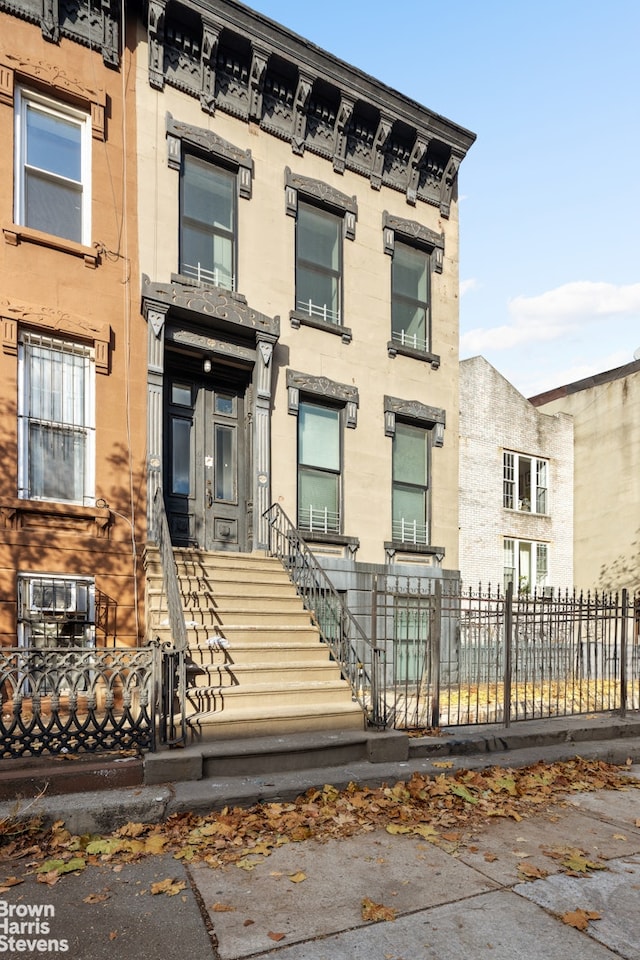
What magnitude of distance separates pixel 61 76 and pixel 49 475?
19.3 feet

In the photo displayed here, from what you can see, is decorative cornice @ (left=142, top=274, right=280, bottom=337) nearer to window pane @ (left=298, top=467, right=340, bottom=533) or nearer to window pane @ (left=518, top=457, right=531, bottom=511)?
window pane @ (left=298, top=467, right=340, bottom=533)

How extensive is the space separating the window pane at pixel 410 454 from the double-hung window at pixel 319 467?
4.88 ft

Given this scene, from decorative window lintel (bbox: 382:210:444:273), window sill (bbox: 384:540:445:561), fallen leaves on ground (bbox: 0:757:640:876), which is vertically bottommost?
fallen leaves on ground (bbox: 0:757:640:876)

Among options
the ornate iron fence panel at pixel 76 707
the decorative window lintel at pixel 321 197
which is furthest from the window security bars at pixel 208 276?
the ornate iron fence panel at pixel 76 707

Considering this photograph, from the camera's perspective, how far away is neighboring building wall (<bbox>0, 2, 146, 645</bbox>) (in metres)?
8.80

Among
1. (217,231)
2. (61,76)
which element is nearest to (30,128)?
(61,76)

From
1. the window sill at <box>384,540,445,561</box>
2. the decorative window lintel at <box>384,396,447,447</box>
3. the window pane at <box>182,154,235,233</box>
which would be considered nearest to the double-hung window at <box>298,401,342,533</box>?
the decorative window lintel at <box>384,396,447,447</box>

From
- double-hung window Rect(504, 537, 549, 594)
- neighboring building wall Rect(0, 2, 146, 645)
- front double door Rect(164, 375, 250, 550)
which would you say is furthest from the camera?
double-hung window Rect(504, 537, 549, 594)

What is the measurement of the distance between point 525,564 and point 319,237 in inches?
478

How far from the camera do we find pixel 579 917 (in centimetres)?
394

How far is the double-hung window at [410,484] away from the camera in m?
13.0

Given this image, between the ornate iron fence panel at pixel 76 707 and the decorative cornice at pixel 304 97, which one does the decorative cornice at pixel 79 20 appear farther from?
the ornate iron fence panel at pixel 76 707

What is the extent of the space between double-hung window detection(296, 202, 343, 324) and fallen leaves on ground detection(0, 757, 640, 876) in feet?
27.8

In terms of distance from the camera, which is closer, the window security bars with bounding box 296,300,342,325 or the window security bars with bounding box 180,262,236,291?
the window security bars with bounding box 180,262,236,291
